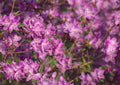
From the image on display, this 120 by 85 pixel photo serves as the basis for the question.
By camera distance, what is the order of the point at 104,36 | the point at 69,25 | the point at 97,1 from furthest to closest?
the point at 97,1
the point at 104,36
the point at 69,25

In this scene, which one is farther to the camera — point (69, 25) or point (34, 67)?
point (69, 25)

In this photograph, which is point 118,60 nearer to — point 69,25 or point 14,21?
point 69,25

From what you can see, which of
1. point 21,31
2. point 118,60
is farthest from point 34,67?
point 118,60

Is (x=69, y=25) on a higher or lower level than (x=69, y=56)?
higher

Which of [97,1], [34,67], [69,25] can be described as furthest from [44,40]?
[97,1]

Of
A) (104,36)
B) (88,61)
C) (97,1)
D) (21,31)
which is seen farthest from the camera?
(97,1)

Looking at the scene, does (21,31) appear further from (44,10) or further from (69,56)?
(44,10)
